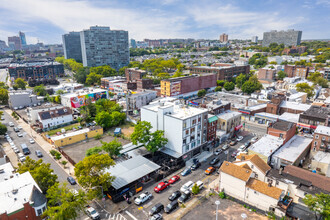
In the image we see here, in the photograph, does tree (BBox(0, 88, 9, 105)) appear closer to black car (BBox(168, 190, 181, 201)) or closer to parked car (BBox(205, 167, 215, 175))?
black car (BBox(168, 190, 181, 201))

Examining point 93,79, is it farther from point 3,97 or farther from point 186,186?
point 186,186

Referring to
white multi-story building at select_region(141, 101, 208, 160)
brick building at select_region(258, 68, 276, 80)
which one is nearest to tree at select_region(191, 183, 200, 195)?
white multi-story building at select_region(141, 101, 208, 160)

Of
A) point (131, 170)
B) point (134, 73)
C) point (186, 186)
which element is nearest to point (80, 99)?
point (134, 73)

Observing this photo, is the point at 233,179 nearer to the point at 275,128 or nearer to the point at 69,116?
the point at 275,128

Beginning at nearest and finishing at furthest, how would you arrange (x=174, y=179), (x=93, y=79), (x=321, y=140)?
(x=174, y=179) < (x=321, y=140) < (x=93, y=79)

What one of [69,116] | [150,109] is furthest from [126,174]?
[69,116]

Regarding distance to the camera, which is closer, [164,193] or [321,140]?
[164,193]
